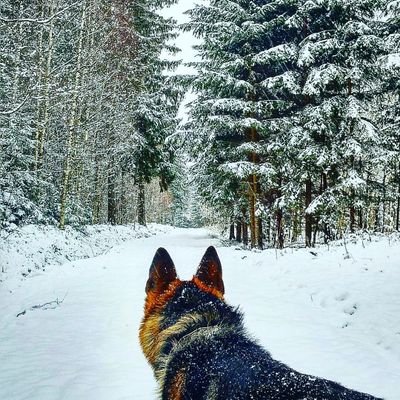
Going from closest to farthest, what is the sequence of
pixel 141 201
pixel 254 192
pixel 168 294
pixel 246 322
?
pixel 168 294
pixel 246 322
pixel 254 192
pixel 141 201

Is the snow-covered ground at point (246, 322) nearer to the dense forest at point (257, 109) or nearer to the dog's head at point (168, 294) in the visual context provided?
the dog's head at point (168, 294)

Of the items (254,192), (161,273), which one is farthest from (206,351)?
(254,192)

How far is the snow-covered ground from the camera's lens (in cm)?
401

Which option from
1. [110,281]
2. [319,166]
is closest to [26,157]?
[110,281]

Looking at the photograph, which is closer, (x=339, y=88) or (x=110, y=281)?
(x=110, y=281)

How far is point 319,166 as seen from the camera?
13648mm

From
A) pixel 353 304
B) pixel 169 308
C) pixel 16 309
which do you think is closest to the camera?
pixel 169 308

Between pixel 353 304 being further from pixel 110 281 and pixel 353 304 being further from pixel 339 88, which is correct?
pixel 339 88

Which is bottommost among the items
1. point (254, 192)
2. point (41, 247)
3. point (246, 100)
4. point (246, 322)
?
point (246, 322)

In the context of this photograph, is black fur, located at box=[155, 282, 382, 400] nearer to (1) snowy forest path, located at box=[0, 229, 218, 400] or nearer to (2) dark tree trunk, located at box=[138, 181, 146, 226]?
(1) snowy forest path, located at box=[0, 229, 218, 400]

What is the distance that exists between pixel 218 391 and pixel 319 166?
1336 centimetres

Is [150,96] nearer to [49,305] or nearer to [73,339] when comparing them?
[49,305]

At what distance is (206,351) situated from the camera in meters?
1.57

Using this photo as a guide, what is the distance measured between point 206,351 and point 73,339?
459cm
